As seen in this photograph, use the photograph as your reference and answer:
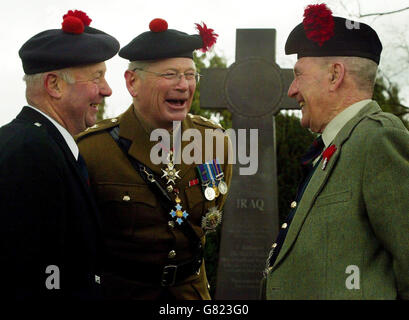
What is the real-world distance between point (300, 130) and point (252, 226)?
8.48ft

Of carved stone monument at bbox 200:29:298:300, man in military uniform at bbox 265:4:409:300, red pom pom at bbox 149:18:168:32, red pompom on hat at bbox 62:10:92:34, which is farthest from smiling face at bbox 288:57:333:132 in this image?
carved stone monument at bbox 200:29:298:300

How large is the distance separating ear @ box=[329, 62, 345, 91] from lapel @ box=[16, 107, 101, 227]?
1383mm

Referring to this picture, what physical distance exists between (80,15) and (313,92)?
4.74 ft

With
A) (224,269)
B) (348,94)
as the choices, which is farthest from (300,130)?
(348,94)

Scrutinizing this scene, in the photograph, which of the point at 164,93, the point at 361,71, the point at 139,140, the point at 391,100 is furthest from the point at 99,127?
the point at 391,100

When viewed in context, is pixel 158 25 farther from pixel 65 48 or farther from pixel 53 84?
pixel 53 84

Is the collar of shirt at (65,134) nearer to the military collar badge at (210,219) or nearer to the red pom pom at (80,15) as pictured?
the red pom pom at (80,15)

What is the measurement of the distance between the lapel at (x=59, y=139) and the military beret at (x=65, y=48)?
0.32m

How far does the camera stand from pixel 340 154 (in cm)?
245

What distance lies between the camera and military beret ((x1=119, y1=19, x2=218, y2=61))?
3508 mm

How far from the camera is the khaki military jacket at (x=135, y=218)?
326cm

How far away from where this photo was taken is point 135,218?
3293mm

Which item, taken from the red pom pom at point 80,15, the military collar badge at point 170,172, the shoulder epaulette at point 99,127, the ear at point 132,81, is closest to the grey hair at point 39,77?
the red pom pom at point 80,15
